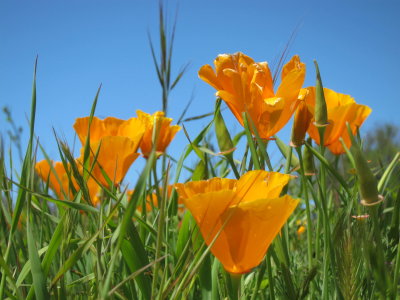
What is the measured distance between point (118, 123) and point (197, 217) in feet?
2.11

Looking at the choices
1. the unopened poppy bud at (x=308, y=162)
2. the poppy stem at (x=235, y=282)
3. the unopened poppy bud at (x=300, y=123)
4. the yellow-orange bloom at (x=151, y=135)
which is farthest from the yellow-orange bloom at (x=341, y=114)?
the poppy stem at (x=235, y=282)

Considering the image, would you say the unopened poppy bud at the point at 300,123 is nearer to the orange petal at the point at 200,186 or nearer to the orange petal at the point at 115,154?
the orange petal at the point at 200,186

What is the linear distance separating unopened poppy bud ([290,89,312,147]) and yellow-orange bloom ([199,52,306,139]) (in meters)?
0.01

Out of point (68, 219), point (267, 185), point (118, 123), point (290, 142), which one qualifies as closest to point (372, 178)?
point (267, 185)

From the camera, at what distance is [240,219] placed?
0.57 metres

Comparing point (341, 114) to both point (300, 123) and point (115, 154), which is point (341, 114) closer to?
point (300, 123)

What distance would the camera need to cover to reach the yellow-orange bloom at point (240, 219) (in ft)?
1.84

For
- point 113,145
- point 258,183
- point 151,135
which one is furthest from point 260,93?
point 151,135

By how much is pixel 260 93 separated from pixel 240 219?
0.30 m

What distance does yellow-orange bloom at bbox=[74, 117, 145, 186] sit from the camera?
99 cm

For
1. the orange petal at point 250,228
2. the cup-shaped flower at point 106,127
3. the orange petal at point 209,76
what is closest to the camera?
the orange petal at point 250,228

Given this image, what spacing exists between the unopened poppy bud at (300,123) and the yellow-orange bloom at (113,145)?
13.1 inches

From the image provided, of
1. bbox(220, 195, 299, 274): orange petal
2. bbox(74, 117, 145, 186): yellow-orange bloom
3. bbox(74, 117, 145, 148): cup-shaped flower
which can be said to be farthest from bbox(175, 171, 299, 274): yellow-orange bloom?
bbox(74, 117, 145, 148): cup-shaped flower

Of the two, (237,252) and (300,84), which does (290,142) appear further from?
(237,252)
